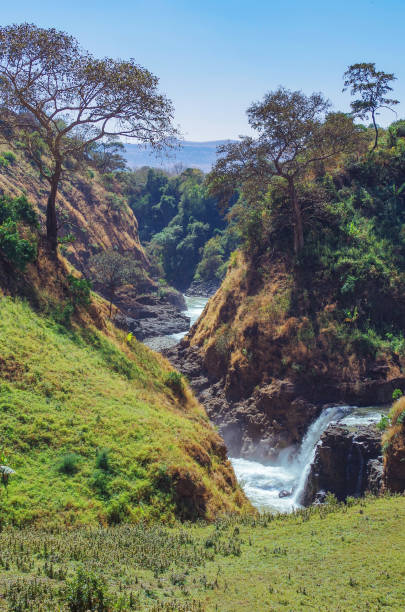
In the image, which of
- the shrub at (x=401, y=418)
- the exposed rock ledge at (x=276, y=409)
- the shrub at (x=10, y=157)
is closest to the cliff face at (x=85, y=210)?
the shrub at (x=10, y=157)

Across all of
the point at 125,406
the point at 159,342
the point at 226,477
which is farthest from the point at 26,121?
the point at 159,342

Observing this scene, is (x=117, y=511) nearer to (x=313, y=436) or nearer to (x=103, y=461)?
(x=103, y=461)

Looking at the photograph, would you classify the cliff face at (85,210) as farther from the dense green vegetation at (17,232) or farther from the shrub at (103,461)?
the shrub at (103,461)

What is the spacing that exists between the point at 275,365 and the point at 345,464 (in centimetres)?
779

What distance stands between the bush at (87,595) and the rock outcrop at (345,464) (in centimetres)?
1202

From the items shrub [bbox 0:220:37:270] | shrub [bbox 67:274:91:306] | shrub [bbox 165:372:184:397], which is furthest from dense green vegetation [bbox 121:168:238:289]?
shrub [bbox 0:220:37:270]

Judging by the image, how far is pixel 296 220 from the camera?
85.7 ft

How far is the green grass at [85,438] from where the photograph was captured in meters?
9.95

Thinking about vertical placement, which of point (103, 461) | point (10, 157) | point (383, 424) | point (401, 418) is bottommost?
point (103, 461)

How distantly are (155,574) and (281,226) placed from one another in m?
23.7

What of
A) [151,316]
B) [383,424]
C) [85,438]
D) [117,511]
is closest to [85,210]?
[151,316]

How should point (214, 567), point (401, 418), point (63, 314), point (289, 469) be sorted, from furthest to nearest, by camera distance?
1. point (289, 469)
2. point (63, 314)
3. point (401, 418)
4. point (214, 567)

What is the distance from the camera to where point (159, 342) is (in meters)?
39.1

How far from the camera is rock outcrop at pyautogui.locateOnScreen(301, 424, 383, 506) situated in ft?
51.2
